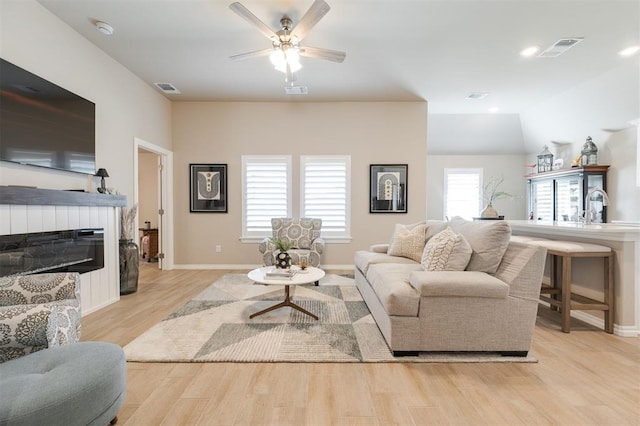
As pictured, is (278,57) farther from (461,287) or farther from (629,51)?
(629,51)

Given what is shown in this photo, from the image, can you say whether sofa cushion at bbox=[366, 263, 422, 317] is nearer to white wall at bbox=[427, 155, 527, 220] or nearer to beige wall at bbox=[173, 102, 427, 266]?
beige wall at bbox=[173, 102, 427, 266]

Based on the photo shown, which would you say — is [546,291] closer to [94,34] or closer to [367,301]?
[367,301]

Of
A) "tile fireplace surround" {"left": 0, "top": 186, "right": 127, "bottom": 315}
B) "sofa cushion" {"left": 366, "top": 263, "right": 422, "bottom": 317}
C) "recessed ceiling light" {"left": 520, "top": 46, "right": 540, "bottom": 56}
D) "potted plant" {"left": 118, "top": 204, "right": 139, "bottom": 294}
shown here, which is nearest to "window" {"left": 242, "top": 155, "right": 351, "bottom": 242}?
"potted plant" {"left": 118, "top": 204, "right": 139, "bottom": 294}

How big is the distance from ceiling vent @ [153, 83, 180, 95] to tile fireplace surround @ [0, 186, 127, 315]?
203cm

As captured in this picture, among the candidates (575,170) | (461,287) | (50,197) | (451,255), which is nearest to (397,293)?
(461,287)

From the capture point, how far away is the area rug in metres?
2.25

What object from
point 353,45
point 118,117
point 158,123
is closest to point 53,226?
point 118,117

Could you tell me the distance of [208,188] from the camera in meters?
5.47

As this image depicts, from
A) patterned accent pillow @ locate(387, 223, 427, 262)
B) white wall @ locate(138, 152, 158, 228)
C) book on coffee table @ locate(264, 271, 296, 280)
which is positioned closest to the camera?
book on coffee table @ locate(264, 271, 296, 280)

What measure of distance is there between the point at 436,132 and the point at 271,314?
5615mm

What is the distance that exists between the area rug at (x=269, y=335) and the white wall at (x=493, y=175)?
4.60m

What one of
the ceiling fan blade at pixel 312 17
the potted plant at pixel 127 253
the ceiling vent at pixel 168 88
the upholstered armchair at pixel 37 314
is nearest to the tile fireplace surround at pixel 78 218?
the potted plant at pixel 127 253

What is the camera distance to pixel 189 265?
5492 millimetres

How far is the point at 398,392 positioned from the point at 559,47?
14.0ft
